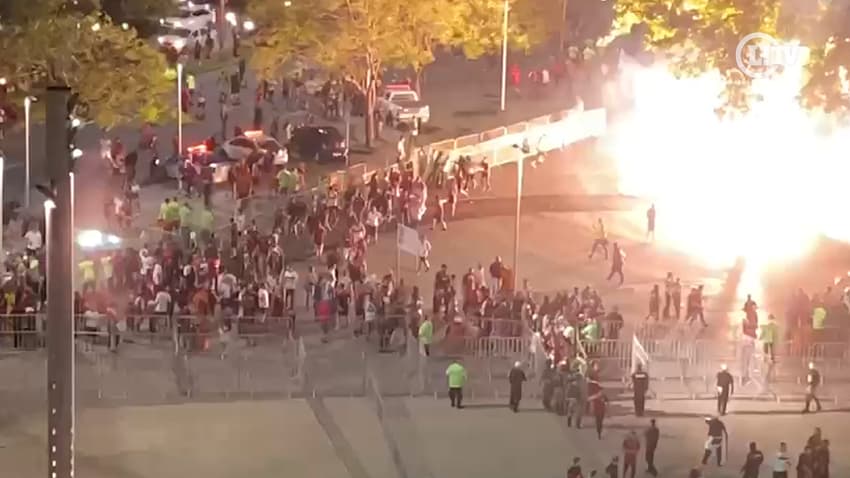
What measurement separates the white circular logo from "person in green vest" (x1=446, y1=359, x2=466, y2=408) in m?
13.7

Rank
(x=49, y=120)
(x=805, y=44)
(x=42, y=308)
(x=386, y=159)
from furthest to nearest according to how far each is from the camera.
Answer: (x=386, y=159) < (x=805, y=44) < (x=42, y=308) < (x=49, y=120)

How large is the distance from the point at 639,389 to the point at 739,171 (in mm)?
13563

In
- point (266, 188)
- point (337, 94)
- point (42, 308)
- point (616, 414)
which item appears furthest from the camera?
point (337, 94)

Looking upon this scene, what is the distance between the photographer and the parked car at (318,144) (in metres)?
37.3

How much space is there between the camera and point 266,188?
33.2 metres

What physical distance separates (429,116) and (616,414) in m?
22.1

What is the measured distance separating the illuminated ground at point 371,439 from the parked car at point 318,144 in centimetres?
1497

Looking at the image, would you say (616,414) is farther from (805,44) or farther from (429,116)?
(429,116)

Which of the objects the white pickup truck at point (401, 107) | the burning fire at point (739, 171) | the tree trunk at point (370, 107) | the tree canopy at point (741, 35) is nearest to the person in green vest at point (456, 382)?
the burning fire at point (739, 171)

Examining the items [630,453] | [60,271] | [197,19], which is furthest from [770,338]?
[197,19]

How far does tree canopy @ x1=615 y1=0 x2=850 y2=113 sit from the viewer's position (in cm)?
3036

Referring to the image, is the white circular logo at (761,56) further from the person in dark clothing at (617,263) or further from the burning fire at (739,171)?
the person in dark clothing at (617,263)

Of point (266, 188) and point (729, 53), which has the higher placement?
point (729, 53)

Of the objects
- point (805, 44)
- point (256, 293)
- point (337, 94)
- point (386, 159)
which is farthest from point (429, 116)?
point (256, 293)
